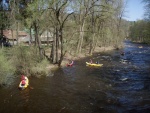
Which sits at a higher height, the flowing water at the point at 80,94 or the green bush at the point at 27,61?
the green bush at the point at 27,61

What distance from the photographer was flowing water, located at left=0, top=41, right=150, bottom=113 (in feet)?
51.0

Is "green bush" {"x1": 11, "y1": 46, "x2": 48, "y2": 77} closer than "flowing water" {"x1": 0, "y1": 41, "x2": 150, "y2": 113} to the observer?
No

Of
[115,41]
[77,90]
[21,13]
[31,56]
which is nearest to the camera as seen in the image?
[77,90]

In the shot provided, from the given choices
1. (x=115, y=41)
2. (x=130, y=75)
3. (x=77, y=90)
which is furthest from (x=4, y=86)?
(x=115, y=41)

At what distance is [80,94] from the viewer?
18.5 m

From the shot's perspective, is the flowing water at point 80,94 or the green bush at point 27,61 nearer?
the flowing water at point 80,94

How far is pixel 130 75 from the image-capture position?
2603cm

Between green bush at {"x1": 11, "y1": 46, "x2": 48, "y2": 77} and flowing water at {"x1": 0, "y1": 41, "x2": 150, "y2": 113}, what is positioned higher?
green bush at {"x1": 11, "y1": 46, "x2": 48, "y2": 77}

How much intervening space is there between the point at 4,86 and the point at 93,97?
8.33 metres

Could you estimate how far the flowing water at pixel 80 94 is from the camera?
51.0ft

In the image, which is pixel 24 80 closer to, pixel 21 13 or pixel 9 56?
pixel 9 56

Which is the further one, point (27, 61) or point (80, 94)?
point (27, 61)

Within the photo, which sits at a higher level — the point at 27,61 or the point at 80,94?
the point at 27,61

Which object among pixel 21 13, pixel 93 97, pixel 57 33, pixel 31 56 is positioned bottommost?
pixel 93 97
